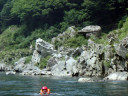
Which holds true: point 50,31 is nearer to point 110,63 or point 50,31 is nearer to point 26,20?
point 26,20

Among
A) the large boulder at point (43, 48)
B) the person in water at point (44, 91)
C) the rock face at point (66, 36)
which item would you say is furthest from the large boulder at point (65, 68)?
the person in water at point (44, 91)

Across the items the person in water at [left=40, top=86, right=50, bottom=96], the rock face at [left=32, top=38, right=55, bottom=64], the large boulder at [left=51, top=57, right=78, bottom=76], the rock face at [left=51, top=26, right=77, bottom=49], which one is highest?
the rock face at [left=51, top=26, right=77, bottom=49]

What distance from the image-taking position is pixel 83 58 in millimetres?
42531

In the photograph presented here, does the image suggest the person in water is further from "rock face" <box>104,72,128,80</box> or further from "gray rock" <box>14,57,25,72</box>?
"gray rock" <box>14,57,25,72</box>

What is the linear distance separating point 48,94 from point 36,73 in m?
25.7

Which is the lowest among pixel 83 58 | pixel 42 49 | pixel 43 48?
pixel 83 58

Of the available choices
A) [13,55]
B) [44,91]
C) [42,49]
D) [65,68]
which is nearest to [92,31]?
[42,49]

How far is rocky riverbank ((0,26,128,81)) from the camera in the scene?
3669cm

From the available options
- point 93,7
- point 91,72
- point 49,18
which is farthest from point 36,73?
point 49,18

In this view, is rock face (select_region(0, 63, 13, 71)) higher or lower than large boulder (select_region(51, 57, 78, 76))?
higher

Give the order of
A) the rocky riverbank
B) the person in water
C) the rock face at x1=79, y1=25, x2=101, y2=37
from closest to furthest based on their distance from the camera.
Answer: the person in water
the rocky riverbank
the rock face at x1=79, y1=25, x2=101, y2=37

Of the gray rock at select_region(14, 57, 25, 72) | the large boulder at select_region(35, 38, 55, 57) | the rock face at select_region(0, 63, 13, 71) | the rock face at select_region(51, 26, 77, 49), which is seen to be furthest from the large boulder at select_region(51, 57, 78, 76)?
the rock face at select_region(0, 63, 13, 71)

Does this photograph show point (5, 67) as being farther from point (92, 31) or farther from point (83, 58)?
point (83, 58)

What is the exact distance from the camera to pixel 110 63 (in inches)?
1478
